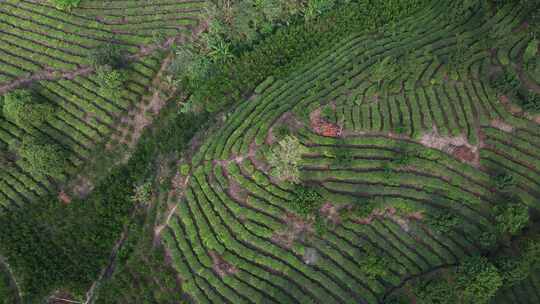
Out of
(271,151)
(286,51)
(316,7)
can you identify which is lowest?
(271,151)

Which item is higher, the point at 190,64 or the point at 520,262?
the point at 190,64

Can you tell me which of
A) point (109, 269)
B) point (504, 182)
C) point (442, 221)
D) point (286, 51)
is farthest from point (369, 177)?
point (109, 269)

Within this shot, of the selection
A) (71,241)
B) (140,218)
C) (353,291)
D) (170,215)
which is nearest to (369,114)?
(353,291)

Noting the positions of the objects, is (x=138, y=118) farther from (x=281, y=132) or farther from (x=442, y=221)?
(x=442, y=221)

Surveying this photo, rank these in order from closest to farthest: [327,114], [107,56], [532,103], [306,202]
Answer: [532,103] < [306,202] < [327,114] < [107,56]

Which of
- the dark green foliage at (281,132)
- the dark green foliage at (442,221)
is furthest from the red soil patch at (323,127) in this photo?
the dark green foliage at (442,221)

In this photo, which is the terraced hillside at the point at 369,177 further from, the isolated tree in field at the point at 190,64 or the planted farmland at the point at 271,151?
the isolated tree in field at the point at 190,64

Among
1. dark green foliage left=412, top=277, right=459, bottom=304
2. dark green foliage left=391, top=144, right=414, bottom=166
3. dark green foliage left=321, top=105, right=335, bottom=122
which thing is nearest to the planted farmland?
dark green foliage left=412, top=277, right=459, bottom=304

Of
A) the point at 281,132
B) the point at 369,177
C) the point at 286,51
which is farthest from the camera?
the point at 286,51
